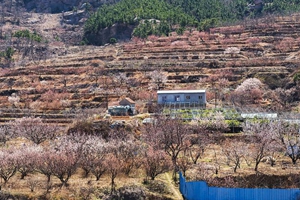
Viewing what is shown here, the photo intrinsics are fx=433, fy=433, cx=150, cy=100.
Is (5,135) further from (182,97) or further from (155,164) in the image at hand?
(182,97)

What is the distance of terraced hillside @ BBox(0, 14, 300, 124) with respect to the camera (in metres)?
64.6

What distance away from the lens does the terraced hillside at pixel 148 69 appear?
64.6 meters

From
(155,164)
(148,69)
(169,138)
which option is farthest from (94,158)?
(148,69)

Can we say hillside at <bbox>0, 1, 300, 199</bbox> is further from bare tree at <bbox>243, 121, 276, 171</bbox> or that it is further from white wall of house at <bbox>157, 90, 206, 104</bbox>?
white wall of house at <bbox>157, 90, 206, 104</bbox>

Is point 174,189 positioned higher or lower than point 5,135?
higher

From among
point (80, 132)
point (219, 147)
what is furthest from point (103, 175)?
point (219, 147)

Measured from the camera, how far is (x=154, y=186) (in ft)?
86.8

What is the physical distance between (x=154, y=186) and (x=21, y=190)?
799 centimetres

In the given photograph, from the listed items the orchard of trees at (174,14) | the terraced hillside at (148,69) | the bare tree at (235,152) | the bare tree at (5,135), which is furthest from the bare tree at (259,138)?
the orchard of trees at (174,14)

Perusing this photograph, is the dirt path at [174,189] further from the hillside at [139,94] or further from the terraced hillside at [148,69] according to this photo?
the terraced hillside at [148,69]

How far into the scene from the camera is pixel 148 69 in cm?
7700

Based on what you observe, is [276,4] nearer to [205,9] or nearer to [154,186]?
[205,9]

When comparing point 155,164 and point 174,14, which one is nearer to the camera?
point 155,164

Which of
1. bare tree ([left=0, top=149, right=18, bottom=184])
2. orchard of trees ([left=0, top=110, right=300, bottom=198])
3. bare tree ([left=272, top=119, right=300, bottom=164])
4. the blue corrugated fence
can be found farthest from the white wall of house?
the blue corrugated fence
